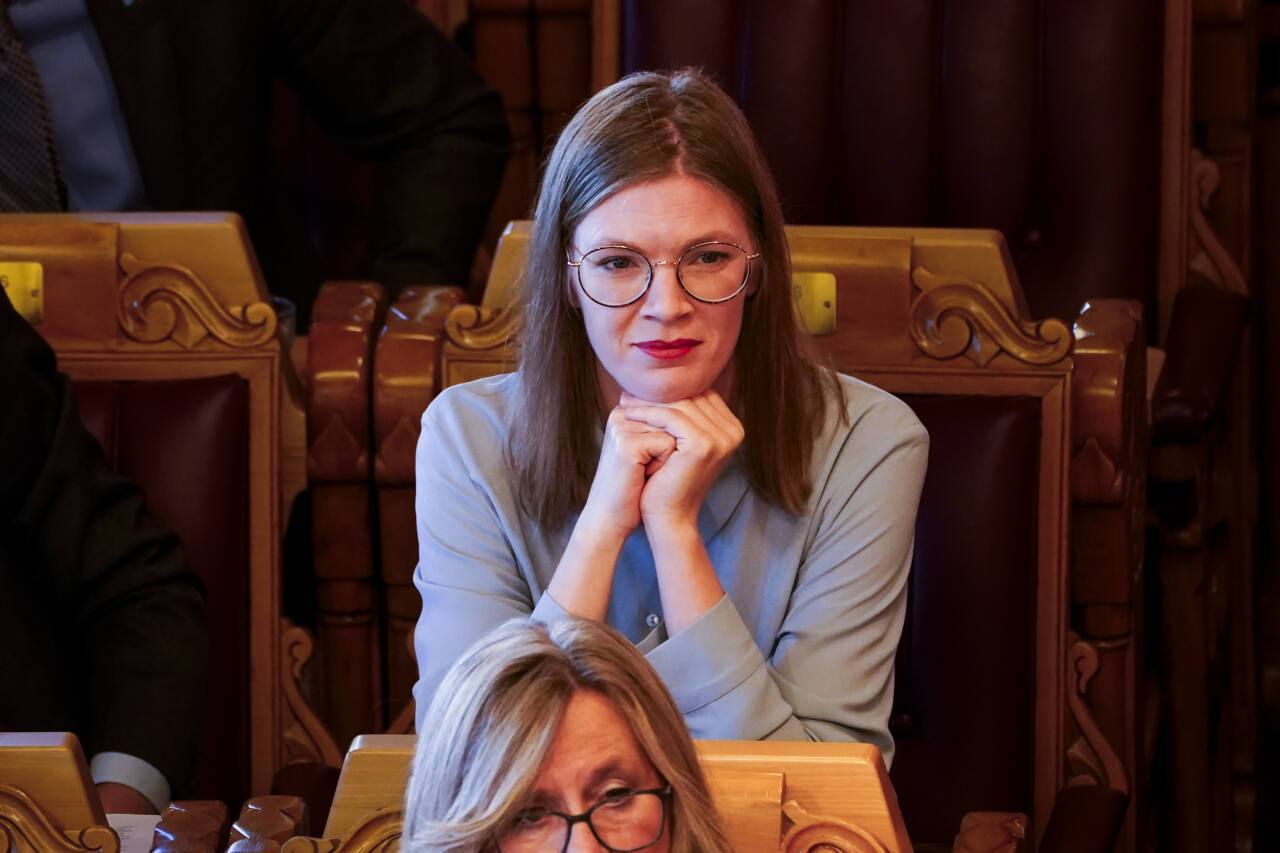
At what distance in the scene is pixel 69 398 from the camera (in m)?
1.17

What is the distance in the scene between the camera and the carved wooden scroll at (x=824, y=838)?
723mm

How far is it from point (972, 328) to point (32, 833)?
2.30ft

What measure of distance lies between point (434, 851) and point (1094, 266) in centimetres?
116

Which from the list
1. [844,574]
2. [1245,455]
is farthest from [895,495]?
[1245,455]

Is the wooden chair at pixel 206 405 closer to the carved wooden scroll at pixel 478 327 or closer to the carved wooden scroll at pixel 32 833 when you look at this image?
the carved wooden scroll at pixel 478 327

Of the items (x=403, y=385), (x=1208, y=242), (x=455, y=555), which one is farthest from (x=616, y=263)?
(x=1208, y=242)

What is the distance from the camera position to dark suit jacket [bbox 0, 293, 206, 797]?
114cm

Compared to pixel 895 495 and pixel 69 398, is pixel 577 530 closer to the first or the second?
pixel 895 495

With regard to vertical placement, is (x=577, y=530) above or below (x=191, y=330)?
below

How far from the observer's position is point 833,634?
101cm

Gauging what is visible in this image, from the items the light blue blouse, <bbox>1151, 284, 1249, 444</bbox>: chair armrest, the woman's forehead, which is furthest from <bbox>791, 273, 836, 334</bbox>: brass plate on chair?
<bbox>1151, 284, 1249, 444</bbox>: chair armrest

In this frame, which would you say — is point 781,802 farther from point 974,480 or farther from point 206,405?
point 206,405

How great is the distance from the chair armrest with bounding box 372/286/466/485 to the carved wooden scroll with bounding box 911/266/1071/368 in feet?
1.08

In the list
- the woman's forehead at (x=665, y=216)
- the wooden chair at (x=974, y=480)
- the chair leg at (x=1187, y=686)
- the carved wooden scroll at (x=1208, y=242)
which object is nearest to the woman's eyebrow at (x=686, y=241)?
the woman's forehead at (x=665, y=216)
